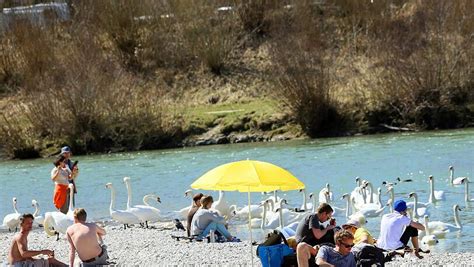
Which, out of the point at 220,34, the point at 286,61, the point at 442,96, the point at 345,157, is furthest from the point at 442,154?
the point at 220,34

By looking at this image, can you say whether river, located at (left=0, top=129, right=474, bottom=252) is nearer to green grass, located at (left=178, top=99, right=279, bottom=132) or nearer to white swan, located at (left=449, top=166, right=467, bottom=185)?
white swan, located at (left=449, top=166, right=467, bottom=185)

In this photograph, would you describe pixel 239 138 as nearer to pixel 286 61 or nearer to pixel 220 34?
pixel 286 61

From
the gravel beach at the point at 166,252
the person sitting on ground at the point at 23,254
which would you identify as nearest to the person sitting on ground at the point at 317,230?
the gravel beach at the point at 166,252

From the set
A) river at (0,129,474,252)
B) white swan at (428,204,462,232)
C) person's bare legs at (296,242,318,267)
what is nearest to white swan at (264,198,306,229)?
river at (0,129,474,252)

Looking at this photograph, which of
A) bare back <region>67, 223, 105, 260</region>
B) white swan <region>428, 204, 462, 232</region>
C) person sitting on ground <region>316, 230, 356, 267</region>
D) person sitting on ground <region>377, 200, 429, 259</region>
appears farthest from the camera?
white swan <region>428, 204, 462, 232</region>

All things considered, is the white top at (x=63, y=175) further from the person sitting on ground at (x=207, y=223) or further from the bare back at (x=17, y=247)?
the bare back at (x=17, y=247)

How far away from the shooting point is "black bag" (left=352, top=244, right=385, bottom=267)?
42.8ft

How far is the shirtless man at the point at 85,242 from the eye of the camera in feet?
47.0

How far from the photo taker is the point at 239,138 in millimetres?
43344

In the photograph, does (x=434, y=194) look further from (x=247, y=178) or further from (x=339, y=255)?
(x=339, y=255)

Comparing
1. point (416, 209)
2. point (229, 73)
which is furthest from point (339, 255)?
point (229, 73)

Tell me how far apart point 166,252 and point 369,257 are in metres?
4.85

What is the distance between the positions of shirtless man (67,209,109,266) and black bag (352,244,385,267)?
140 inches

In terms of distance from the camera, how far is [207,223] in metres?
18.3
